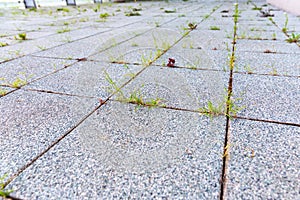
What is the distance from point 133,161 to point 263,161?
529 mm

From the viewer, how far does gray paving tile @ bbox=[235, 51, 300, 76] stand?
1910 millimetres

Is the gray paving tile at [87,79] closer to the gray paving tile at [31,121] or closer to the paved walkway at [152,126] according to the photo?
the paved walkway at [152,126]

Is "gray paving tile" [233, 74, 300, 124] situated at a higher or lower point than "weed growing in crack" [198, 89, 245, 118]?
lower

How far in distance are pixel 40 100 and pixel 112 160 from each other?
81 centimetres

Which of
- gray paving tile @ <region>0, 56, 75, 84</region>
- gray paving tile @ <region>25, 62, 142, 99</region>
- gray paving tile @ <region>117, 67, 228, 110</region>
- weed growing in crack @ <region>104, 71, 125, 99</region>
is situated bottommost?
gray paving tile @ <region>117, 67, 228, 110</region>

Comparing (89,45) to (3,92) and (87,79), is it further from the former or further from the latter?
(3,92)

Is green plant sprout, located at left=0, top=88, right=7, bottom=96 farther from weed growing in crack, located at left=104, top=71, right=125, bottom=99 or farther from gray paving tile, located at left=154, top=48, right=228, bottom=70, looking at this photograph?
gray paving tile, located at left=154, top=48, right=228, bottom=70

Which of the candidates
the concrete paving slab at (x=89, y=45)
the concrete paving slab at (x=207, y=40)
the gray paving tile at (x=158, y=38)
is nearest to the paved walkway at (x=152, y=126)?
the concrete paving slab at (x=89, y=45)

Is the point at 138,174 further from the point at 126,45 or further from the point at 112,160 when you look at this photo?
the point at 126,45

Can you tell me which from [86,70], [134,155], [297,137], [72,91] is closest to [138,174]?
[134,155]

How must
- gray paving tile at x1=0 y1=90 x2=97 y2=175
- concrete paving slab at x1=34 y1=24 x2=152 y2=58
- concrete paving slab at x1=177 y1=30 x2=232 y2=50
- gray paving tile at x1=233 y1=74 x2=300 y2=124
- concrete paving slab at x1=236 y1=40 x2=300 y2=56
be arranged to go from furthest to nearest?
concrete paving slab at x1=177 y1=30 x2=232 y2=50
concrete paving slab at x1=34 y1=24 x2=152 y2=58
concrete paving slab at x1=236 y1=40 x2=300 y2=56
gray paving tile at x1=233 y1=74 x2=300 y2=124
gray paving tile at x1=0 y1=90 x2=97 y2=175

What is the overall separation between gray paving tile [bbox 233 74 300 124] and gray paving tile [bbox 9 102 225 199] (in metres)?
0.28

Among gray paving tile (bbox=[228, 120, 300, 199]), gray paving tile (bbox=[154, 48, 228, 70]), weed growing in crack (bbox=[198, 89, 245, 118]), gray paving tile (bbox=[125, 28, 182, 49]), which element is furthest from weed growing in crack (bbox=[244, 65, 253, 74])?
gray paving tile (bbox=[125, 28, 182, 49])

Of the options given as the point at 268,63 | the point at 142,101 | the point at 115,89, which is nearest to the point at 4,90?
the point at 115,89
